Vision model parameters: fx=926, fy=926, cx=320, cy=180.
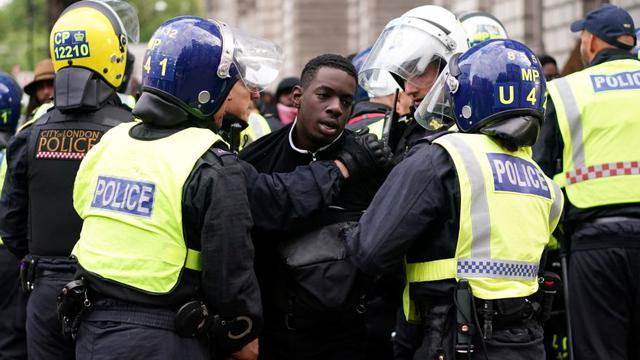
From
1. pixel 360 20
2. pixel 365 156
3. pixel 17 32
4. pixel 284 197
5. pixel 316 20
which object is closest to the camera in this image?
pixel 284 197

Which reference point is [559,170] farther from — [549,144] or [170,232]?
[170,232]

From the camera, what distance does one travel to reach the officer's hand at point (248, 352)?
386 centimetres

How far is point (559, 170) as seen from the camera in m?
5.39

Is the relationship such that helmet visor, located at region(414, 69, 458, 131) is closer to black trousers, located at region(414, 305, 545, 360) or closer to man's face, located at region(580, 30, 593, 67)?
black trousers, located at region(414, 305, 545, 360)

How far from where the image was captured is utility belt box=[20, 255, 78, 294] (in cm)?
483

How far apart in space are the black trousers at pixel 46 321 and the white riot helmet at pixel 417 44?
1.97 meters

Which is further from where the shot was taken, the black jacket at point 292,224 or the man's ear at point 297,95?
the man's ear at point 297,95

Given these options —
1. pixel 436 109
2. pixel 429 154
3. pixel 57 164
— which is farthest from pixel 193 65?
pixel 57 164

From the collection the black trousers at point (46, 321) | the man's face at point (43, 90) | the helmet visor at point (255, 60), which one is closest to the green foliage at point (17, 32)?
the man's face at point (43, 90)

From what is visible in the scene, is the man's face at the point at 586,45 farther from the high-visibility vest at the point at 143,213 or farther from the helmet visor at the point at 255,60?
the high-visibility vest at the point at 143,213

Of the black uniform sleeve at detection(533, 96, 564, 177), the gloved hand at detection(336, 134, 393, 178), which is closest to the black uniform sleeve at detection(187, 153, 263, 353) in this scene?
the gloved hand at detection(336, 134, 393, 178)

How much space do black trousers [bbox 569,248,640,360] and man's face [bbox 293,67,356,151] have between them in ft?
6.26

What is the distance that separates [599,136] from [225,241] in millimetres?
2618

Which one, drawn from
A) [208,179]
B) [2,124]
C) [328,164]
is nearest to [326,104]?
[328,164]
